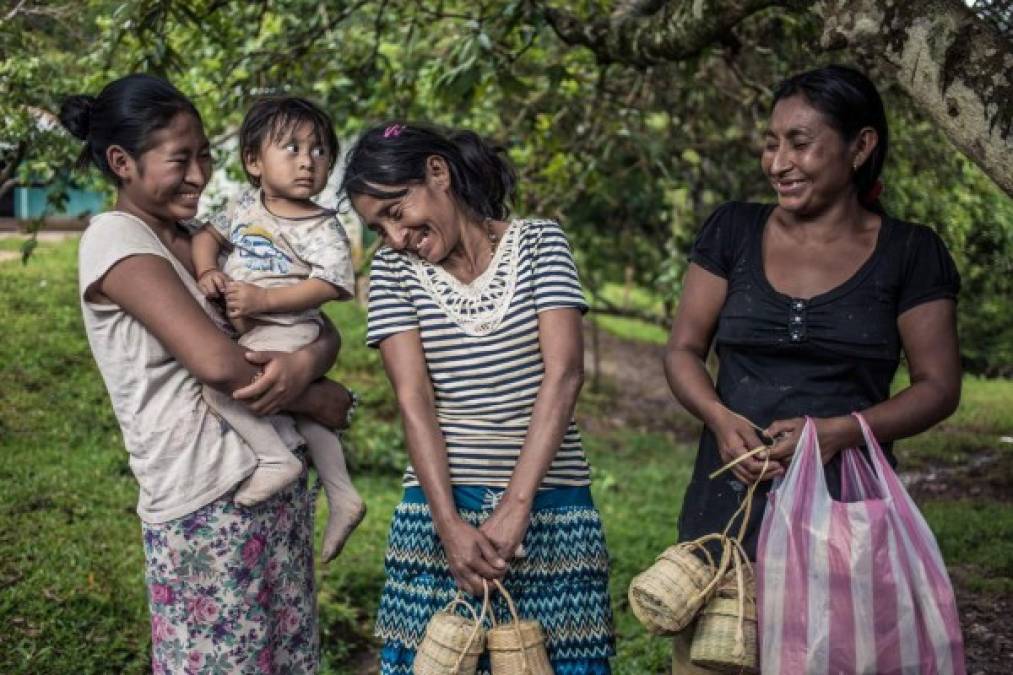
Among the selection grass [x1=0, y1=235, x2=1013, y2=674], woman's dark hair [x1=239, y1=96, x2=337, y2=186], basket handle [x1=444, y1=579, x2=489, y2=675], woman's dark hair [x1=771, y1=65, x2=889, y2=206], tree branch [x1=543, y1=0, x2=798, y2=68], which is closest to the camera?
basket handle [x1=444, y1=579, x2=489, y2=675]

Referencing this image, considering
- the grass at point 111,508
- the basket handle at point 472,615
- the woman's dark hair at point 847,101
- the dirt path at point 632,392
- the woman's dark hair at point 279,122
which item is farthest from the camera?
the dirt path at point 632,392

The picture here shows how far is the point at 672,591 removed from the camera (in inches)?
103

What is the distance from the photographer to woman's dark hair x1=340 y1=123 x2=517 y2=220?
9.01 feet

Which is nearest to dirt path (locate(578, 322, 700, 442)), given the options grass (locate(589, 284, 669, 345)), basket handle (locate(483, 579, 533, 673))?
grass (locate(589, 284, 669, 345))

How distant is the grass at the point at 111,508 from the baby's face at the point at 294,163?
7.15 feet

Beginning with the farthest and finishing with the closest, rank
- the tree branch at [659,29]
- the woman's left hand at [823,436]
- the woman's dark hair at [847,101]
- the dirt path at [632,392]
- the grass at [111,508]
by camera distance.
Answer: the dirt path at [632,392] → the grass at [111,508] → the tree branch at [659,29] → the woman's dark hair at [847,101] → the woman's left hand at [823,436]

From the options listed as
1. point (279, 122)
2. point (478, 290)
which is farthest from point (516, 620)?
point (279, 122)

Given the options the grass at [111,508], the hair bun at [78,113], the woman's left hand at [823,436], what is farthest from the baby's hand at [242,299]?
the grass at [111,508]

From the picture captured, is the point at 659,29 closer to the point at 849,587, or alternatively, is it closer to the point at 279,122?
the point at 279,122

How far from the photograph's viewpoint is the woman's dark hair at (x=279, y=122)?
2930mm

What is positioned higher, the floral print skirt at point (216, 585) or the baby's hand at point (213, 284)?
the baby's hand at point (213, 284)

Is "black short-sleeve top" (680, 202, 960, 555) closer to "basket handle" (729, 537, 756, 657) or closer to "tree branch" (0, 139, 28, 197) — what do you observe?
"basket handle" (729, 537, 756, 657)

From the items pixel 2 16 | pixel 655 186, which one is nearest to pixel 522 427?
pixel 2 16

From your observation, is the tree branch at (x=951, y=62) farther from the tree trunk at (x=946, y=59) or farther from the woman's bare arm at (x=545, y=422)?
the woman's bare arm at (x=545, y=422)
